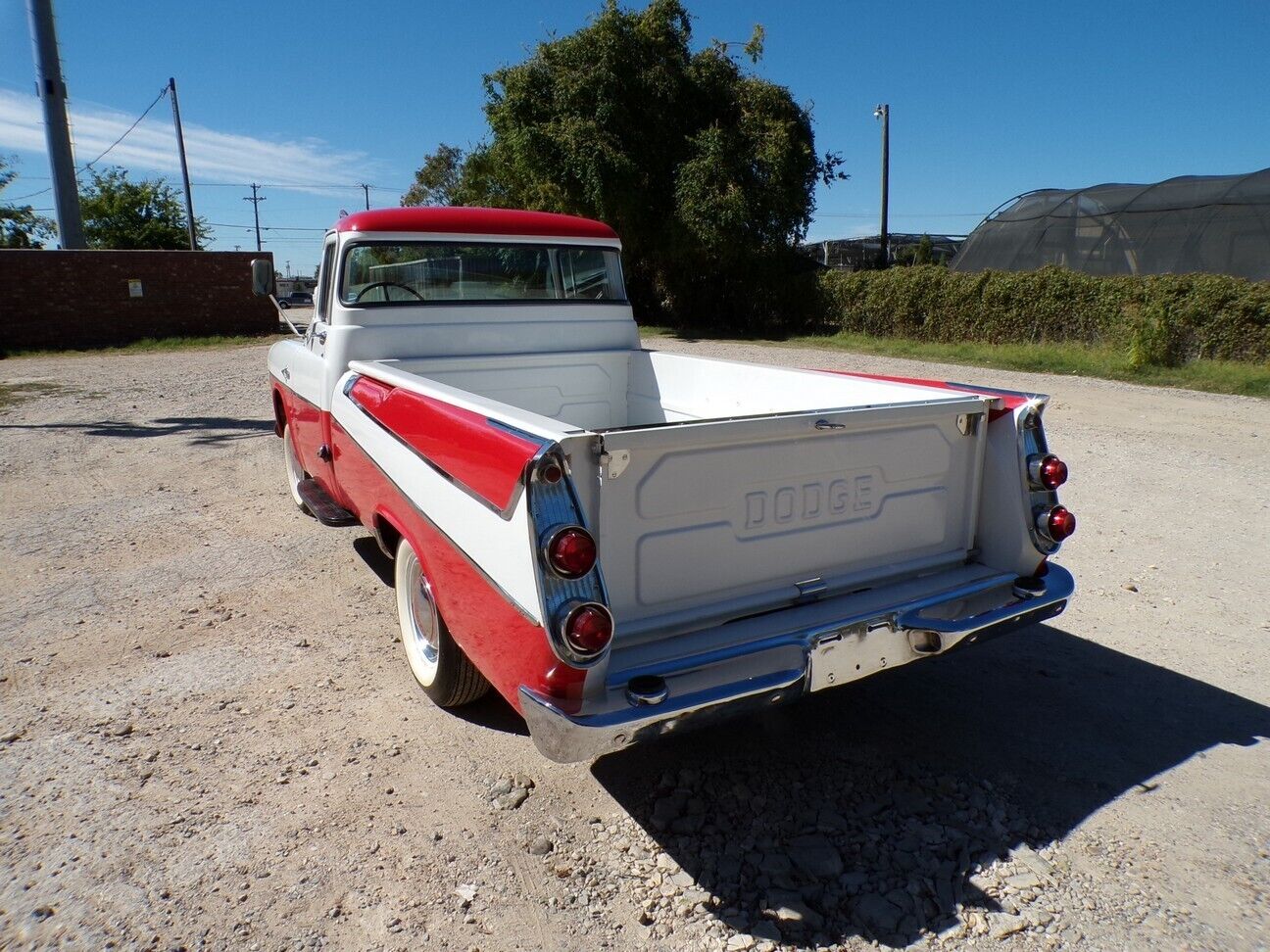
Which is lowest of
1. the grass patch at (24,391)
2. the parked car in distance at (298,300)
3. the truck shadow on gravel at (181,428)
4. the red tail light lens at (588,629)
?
the truck shadow on gravel at (181,428)

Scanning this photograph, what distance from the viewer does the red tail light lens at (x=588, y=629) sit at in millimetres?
2312

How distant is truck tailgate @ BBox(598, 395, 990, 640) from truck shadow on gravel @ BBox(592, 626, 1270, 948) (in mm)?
647

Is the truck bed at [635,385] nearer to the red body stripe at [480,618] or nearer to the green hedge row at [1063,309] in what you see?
the red body stripe at [480,618]

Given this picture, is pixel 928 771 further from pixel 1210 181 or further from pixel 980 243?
pixel 980 243

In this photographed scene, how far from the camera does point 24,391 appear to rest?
12609 mm

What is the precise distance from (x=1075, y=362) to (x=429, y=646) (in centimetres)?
1296

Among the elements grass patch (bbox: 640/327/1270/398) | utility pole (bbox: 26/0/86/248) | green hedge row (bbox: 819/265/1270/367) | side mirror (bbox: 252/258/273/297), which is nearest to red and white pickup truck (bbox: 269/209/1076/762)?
side mirror (bbox: 252/258/273/297)

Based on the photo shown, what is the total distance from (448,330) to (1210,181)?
67.3 ft

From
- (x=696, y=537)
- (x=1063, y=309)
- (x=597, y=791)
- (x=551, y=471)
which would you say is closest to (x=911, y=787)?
(x=597, y=791)

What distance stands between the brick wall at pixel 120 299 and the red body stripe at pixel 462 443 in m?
18.5

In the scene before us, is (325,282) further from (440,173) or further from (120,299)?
(440,173)

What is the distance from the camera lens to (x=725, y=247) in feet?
65.2

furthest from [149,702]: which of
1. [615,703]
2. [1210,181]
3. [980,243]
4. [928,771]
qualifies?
[980,243]

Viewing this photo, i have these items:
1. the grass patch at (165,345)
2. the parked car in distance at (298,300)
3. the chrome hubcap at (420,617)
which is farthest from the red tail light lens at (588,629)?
the parked car in distance at (298,300)
